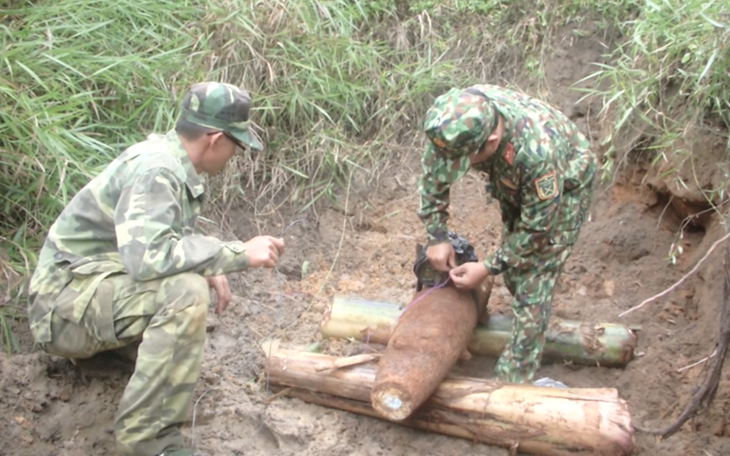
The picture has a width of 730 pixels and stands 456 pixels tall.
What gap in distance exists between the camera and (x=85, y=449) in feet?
10.3

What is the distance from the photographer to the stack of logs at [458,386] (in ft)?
9.86

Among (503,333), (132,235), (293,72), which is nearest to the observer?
(132,235)

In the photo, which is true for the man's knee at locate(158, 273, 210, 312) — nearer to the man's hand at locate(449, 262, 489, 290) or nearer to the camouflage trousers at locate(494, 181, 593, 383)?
the man's hand at locate(449, 262, 489, 290)

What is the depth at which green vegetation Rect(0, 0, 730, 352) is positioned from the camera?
13.1ft

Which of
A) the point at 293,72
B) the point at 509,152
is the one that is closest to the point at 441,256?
the point at 509,152

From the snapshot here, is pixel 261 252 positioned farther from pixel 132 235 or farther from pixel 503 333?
pixel 503 333

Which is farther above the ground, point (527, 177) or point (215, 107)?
point (215, 107)

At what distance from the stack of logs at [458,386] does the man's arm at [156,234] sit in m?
0.84

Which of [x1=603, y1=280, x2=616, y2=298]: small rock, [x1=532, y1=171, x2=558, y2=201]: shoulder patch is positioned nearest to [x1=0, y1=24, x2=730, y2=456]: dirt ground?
[x1=603, y1=280, x2=616, y2=298]: small rock

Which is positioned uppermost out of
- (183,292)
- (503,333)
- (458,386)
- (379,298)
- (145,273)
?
(145,273)

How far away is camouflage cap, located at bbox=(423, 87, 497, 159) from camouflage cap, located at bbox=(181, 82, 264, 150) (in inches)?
30.7

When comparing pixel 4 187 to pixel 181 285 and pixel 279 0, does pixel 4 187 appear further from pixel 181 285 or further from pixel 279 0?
pixel 279 0

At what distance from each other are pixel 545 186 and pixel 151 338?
1.81m

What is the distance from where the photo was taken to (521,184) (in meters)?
3.42
